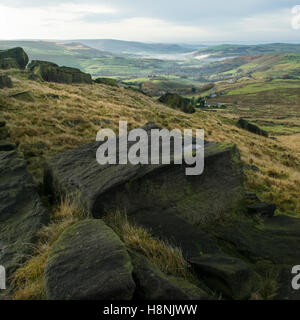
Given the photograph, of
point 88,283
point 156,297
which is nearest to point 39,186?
point 88,283

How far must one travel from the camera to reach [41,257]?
4934 millimetres

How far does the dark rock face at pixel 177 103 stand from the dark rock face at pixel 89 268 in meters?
57.8

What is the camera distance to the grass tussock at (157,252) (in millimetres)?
4918

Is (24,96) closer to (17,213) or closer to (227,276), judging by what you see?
(17,213)

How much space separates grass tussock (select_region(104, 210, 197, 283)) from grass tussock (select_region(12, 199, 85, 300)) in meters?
1.33

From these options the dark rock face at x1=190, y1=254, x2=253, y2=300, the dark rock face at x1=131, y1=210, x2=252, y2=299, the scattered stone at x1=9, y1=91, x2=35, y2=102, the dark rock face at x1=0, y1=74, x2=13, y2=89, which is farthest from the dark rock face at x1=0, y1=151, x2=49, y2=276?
the dark rock face at x1=0, y1=74, x2=13, y2=89

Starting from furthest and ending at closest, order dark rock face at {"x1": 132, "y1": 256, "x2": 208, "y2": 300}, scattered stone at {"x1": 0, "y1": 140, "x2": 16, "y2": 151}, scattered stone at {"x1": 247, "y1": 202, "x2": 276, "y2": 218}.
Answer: scattered stone at {"x1": 0, "y1": 140, "x2": 16, "y2": 151}
scattered stone at {"x1": 247, "y1": 202, "x2": 276, "y2": 218}
dark rock face at {"x1": 132, "y1": 256, "x2": 208, "y2": 300}

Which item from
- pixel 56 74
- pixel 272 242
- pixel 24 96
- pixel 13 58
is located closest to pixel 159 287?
pixel 272 242

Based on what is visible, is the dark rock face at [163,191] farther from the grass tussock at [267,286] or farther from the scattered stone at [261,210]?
the grass tussock at [267,286]

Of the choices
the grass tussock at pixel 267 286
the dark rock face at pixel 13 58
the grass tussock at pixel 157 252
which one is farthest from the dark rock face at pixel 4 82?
the grass tussock at pixel 267 286

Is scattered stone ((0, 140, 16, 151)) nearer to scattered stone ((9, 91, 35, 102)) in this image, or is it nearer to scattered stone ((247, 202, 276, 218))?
scattered stone ((247, 202, 276, 218))

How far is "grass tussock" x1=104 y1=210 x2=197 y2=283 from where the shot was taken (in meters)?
4.92

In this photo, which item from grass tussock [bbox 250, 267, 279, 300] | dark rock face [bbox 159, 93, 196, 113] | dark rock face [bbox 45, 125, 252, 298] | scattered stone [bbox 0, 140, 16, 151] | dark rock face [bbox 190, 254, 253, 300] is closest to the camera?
dark rock face [bbox 190, 254, 253, 300]
